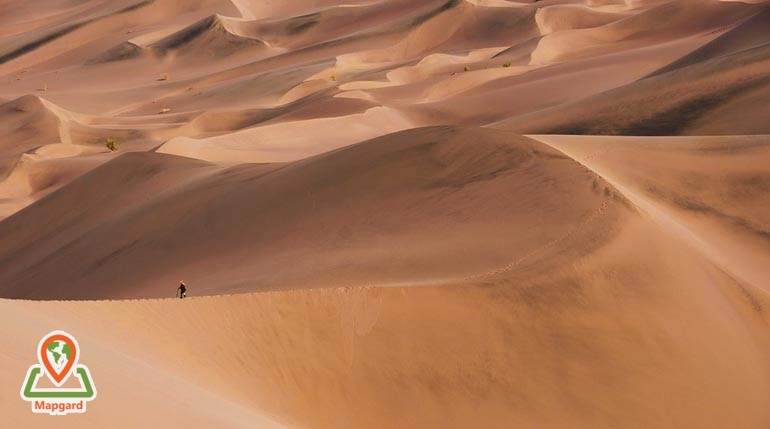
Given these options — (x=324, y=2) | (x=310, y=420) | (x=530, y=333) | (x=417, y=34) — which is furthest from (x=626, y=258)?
(x=324, y=2)

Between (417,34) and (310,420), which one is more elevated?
(417,34)

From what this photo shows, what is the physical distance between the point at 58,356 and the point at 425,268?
148 inches

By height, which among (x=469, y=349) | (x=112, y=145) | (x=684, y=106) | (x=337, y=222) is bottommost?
(x=469, y=349)

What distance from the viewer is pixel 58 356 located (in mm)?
4574

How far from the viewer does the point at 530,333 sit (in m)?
6.91

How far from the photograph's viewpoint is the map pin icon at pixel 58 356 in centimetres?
445

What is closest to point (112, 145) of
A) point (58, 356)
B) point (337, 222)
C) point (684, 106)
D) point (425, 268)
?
point (684, 106)

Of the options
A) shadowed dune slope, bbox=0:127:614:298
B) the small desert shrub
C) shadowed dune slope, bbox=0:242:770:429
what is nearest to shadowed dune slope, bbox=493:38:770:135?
shadowed dune slope, bbox=0:127:614:298

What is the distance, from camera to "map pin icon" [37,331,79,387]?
14.6ft

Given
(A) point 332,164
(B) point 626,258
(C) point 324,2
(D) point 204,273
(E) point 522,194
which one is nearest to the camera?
(B) point 626,258

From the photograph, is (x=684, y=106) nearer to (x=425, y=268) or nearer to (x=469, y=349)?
(x=425, y=268)

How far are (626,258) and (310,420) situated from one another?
2.98 meters

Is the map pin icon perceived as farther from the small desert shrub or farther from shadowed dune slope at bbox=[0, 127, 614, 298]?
the small desert shrub

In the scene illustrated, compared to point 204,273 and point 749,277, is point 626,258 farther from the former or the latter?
point 204,273
